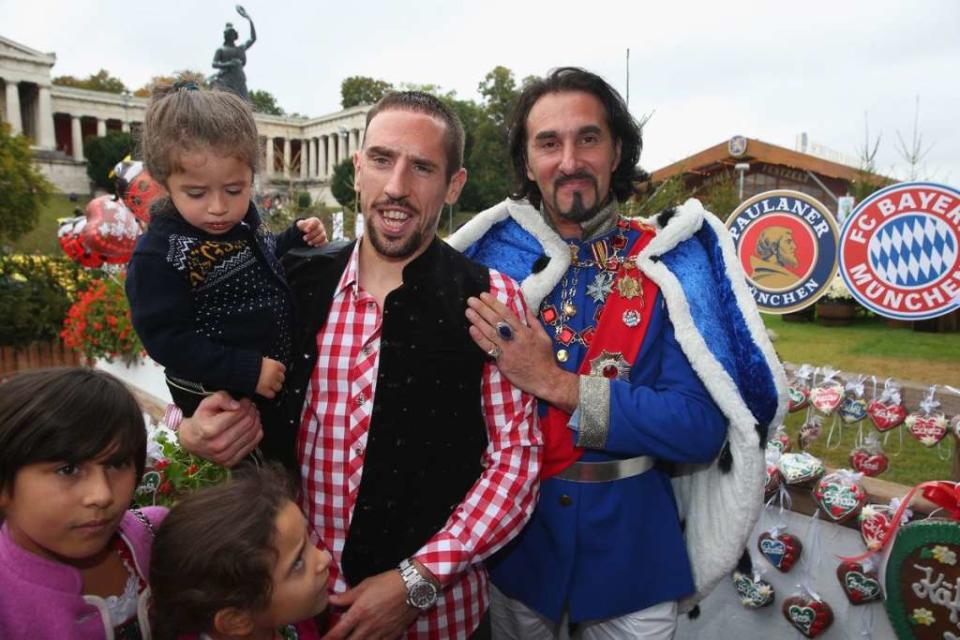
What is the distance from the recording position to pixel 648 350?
203cm

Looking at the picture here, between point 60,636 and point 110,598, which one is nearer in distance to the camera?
point 60,636

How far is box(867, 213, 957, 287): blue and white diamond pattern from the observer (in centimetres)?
318

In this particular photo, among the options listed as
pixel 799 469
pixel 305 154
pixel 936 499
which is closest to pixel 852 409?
pixel 799 469

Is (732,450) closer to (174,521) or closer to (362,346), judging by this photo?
(362,346)

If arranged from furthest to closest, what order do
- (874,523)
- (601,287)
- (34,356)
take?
(34,356) < (874,523) < (601,287)

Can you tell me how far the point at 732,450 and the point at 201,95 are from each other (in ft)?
5.86

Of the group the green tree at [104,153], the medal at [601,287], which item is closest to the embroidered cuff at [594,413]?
the medal at [601,287]

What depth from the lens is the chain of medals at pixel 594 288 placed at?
2.07 m

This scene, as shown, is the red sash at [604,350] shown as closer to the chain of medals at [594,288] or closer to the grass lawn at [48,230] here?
the chain of medals at [594,288]

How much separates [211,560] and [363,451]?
511 millimetres

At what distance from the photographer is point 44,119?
51125 mm

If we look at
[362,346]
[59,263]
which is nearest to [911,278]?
[362,346]

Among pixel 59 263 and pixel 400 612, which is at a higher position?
pixel 59 263

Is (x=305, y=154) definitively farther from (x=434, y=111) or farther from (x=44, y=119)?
(x=434, y=111)
